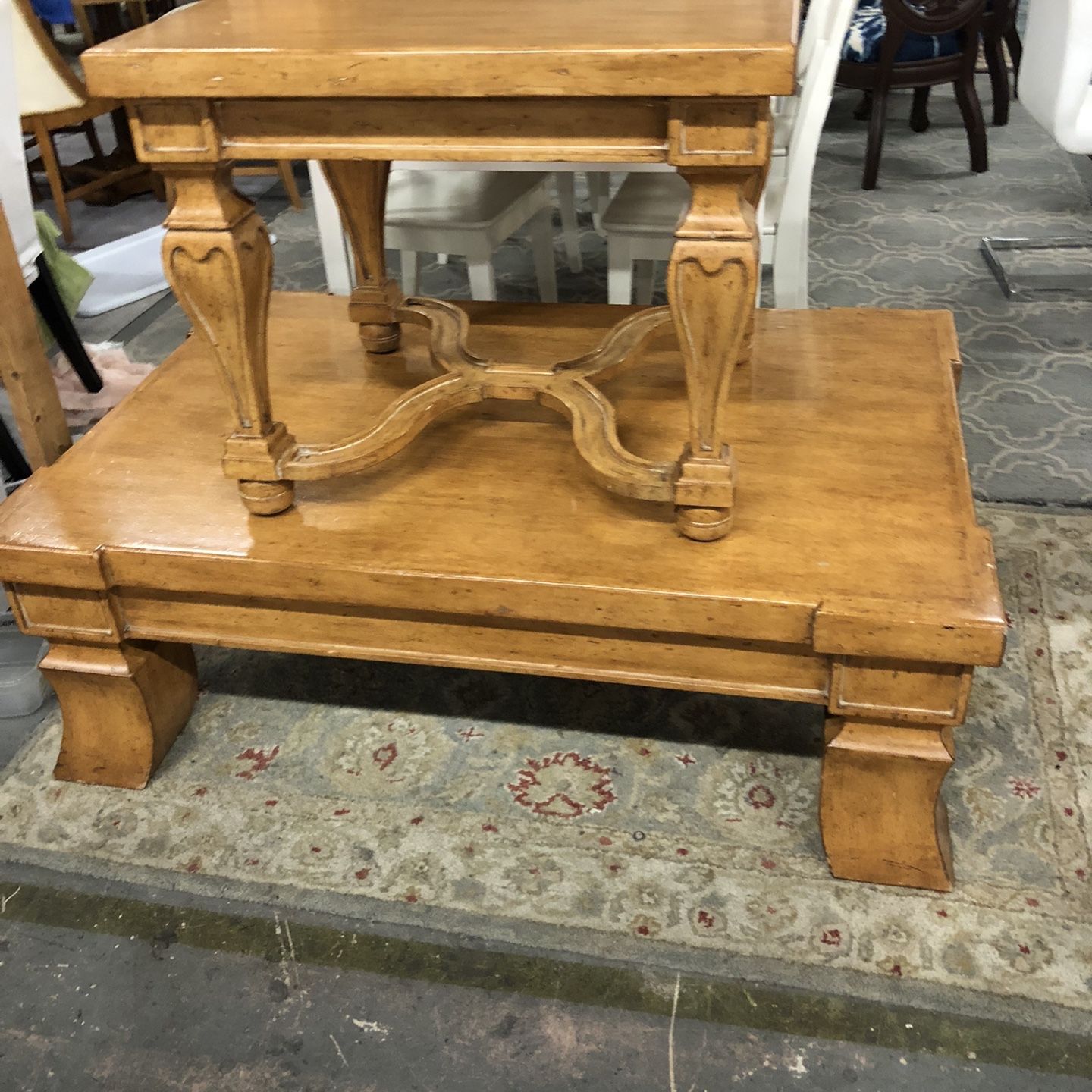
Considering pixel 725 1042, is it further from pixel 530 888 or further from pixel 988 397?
pixel 988 397

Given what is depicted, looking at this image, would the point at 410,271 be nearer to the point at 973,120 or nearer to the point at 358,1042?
the point at 358,1042

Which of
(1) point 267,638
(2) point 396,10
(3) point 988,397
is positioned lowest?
(3) point 988,397

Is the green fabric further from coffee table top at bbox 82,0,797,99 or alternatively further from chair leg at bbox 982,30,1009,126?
chair leg at bbox 982,30,1009,126

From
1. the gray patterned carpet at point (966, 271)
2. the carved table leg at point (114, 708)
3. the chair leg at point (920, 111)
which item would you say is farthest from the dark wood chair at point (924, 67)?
the carved table leg at point (114, 708)

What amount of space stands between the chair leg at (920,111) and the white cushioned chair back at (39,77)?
307 centimetres

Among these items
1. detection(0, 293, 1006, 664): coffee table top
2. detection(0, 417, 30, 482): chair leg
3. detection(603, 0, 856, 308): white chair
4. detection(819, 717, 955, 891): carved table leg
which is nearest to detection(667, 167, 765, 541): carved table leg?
detection(0, 293, 1006, 664): coffee table top

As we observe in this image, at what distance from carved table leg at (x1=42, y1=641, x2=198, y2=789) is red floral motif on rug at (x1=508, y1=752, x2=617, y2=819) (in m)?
0.51

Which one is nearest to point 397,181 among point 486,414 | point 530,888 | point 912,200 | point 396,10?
point 486,414

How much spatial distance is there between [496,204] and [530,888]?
1.42 m

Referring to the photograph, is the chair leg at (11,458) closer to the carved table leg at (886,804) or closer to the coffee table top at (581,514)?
the coffee table top at (581,514)

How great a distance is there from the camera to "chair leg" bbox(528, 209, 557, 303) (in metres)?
2.54

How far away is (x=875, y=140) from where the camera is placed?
367 centimetres

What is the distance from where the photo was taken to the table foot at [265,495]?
143cm

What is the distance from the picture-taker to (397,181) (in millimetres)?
2312
